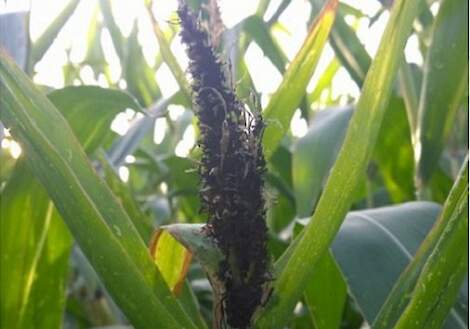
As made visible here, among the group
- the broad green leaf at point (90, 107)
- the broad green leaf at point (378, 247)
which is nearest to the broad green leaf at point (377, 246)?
the broad green leaf at point (378, 247)

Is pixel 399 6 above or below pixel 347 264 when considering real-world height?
above

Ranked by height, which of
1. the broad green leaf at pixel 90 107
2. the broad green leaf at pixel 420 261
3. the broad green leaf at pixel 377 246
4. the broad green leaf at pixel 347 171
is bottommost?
the broad green leaf at pixel 377 246

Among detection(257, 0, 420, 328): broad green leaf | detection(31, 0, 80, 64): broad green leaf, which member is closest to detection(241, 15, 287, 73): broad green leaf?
detection(31, 0, 80, 64): broad green leaf

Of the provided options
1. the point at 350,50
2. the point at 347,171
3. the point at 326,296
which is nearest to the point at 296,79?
the point at 347,171

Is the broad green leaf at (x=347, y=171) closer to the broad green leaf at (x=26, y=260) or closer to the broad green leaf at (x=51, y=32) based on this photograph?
the broad green leaf at (x=26, y=260)

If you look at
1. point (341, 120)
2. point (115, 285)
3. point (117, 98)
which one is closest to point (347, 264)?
point (115, 285)

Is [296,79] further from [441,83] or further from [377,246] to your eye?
[441,83]

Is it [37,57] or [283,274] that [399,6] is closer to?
[283,274]
